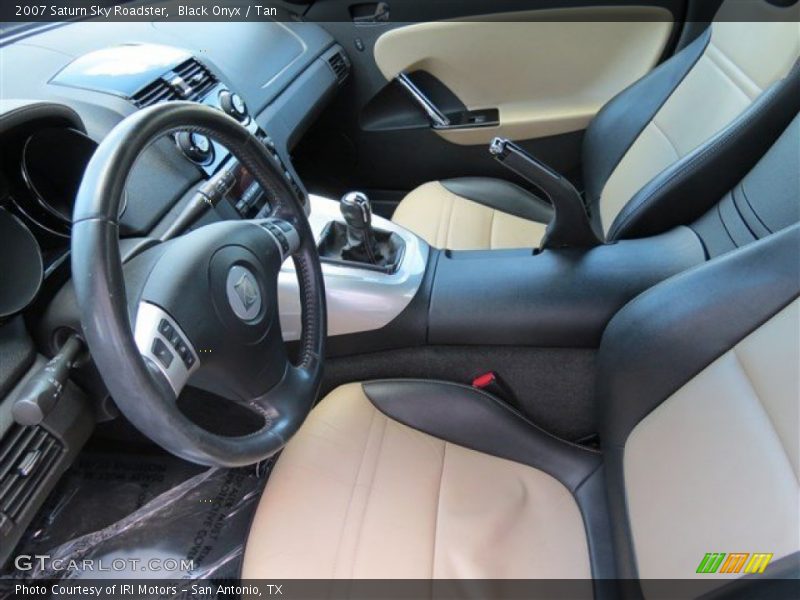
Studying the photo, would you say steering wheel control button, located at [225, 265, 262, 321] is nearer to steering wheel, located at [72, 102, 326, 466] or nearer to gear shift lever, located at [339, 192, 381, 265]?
steering wheel, located at [72, 102, 326, 466]

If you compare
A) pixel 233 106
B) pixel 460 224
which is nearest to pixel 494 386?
pixel 460 224

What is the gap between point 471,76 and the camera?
65.3 inches

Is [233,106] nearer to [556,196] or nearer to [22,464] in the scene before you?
[556,196]

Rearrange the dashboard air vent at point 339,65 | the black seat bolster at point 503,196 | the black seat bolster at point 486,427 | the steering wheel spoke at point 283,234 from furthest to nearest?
the dashboard air vent at point 339,65
the black seat bolster at point 503,196
the black seat bolster at point 486,427
the steering wheel spoke at point 283,234

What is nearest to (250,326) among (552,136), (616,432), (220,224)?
(220,224)

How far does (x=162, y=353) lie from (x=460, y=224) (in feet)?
2.84

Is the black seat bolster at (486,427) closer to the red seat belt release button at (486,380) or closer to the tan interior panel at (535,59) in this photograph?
Result: the red seat belt release button at (486,380)

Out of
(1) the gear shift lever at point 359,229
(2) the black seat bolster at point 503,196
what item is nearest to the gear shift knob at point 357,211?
(1) the gear shift lever at point 359,229

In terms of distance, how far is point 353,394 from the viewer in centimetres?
102

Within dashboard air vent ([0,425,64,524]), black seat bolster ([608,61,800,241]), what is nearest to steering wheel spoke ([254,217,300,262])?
dashboard air vent ([0,425,64,524])

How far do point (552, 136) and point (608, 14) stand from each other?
299 mm

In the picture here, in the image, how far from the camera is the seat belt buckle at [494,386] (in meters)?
1.00

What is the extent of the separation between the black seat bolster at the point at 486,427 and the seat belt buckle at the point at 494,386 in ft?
0.06

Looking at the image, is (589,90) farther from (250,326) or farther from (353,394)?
(250,326)
